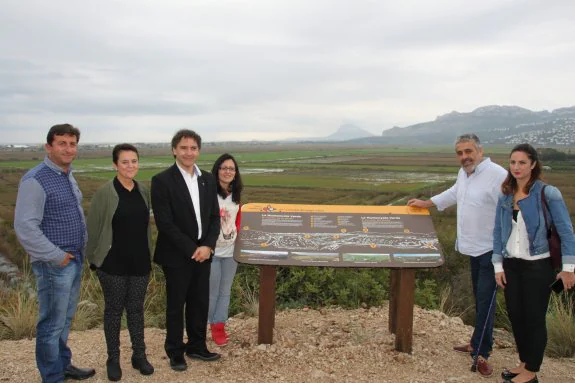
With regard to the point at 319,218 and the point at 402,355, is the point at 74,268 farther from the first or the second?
the point at 402,355

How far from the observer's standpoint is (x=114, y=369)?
3.62m

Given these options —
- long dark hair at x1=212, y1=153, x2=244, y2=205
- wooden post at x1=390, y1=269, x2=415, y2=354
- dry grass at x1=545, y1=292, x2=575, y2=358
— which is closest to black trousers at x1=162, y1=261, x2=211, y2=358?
long dark hair at x1=212, y1=153, x2=244, y2=205

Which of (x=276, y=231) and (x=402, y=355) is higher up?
(x=276, y=231)

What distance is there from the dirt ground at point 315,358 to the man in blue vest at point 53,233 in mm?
602

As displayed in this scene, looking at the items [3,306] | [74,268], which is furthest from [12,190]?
[74,268]

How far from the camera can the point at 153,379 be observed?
12.0ft

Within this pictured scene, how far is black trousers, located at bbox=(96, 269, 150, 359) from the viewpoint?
345 centimetres

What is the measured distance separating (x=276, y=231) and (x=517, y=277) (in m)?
2.00

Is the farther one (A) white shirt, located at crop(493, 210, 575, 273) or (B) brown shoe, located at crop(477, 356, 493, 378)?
A: (B) brown shoe, located at crop(477, 356, 493, 378)

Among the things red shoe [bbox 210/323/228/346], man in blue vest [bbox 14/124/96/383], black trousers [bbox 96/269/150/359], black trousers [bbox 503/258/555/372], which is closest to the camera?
man in blue vest [bbox 14/124/96/383]

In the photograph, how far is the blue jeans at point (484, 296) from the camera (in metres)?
3.81

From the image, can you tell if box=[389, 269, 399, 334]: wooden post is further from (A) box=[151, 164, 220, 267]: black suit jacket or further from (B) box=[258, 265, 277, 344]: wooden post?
(A) box=[151, 164, 220, 267]: black suit jacket

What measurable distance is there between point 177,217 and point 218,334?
54.0 inches

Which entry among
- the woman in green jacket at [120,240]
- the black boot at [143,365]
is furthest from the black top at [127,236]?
the black boot at [143,365]
